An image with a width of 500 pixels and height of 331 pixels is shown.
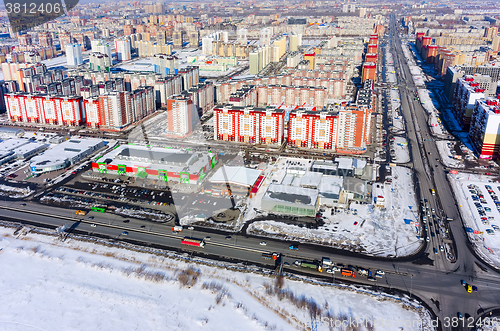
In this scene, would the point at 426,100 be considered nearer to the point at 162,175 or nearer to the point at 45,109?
the point at 162,175

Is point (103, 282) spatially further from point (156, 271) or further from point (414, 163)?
point (414, 163)

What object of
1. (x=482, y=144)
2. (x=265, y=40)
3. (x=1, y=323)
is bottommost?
(x=1, y=323)

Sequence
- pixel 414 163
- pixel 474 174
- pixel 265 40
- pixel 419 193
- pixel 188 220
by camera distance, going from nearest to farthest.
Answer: pixel 188 220 < pixel 419 193 < pixel 474 174 < pixel 414 163 < pixel 265 40

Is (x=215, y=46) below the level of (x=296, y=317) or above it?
above

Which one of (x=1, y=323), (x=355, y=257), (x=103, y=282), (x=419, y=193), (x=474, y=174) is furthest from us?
(x=474, y=174)

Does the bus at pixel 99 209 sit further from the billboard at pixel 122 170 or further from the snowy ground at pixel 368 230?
the snowy ground at pixel 368 230

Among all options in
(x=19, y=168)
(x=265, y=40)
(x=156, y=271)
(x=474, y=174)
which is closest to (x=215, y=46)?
(x=265, y=40)

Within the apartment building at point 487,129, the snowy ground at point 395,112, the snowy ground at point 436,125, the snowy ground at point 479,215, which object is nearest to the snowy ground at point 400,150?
the snowy ground at point 395,112

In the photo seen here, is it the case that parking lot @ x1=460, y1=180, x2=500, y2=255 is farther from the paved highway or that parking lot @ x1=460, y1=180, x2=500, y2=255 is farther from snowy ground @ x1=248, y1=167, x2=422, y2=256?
snowy ground @ x1=248, y1=167, x2=422, y2=256
